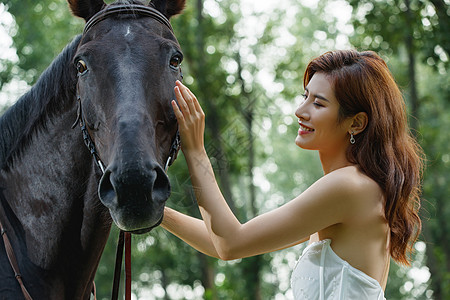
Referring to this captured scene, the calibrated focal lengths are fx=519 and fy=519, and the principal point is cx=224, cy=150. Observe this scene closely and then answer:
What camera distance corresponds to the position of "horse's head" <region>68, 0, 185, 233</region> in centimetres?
211

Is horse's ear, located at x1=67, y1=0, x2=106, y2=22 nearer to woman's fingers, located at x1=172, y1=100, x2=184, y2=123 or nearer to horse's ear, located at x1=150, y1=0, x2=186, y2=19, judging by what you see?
horse's ear, located at x1=150, y1=0, x2=186, y2=19

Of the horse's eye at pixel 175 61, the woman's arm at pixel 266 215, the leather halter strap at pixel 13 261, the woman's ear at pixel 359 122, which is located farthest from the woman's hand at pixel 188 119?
the leather halter strap at pixel 13 261

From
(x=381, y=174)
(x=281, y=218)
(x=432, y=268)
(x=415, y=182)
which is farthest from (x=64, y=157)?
(x=432, y=268)

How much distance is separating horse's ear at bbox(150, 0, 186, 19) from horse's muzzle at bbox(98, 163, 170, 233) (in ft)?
3.67

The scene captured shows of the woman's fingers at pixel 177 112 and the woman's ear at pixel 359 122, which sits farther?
the woman's ear at pixel 359 122

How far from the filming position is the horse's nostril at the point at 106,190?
7.00 feet

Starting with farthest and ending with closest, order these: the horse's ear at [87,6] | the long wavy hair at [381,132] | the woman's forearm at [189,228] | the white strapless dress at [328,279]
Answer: the woman's forearm at [189,228] < the horse's ear at [87,6] < the long wavy hair at [381,132] < the white strapless dress at [328,279]

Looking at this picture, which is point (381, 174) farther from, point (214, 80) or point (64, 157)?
point (214, 80)

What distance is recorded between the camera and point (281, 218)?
2443mm

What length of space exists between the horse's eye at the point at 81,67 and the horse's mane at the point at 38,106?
243mm

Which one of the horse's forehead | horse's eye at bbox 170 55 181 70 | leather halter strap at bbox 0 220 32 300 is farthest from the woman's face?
leather halter strap at bbox 0 220 32 300

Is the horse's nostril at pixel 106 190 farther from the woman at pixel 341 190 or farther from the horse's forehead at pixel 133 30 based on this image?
the horse's forehead at pixel 133 30

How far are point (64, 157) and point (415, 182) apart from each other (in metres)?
1.83

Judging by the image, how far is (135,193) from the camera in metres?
2.08
